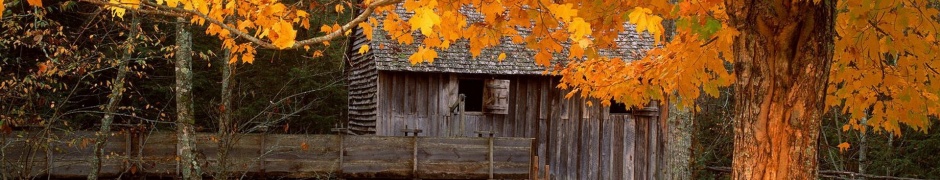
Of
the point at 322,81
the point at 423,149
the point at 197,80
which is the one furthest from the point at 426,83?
the point at 322,81

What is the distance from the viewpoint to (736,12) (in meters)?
4.93

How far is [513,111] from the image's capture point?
1633cm

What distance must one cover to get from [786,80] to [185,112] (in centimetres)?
817

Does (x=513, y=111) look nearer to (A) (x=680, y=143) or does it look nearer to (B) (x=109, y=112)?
(A) (x=680, y=143)

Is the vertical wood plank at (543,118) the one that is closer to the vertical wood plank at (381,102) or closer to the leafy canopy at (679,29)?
the vertical wood plank at (381,102)

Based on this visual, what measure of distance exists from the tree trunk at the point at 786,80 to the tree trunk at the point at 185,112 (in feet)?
24.4

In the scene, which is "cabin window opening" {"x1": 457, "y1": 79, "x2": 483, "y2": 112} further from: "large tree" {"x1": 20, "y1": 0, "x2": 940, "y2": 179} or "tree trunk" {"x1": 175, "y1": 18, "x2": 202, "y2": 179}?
"large tree" {"x1": 20, "y1": 0, "x2": 940, "y2": 179}

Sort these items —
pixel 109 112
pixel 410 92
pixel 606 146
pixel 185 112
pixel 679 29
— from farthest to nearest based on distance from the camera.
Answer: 1. pixel 606 146
2. pixel 410 92
3. pixel 185 112
4. pixel 109 112
5. pixel 679 29

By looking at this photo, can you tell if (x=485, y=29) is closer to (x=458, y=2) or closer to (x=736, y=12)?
(x=458, y=2)

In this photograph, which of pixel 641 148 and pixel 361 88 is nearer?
pixel 641 148

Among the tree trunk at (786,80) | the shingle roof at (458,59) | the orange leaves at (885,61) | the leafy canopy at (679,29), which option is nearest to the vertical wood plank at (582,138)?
the shingle roof at (458,59)

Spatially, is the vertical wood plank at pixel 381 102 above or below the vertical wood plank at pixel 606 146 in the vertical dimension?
above

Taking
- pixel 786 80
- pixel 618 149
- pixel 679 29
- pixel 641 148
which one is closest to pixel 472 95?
pixel 618 149

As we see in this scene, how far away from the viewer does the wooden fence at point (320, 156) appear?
446 inches
